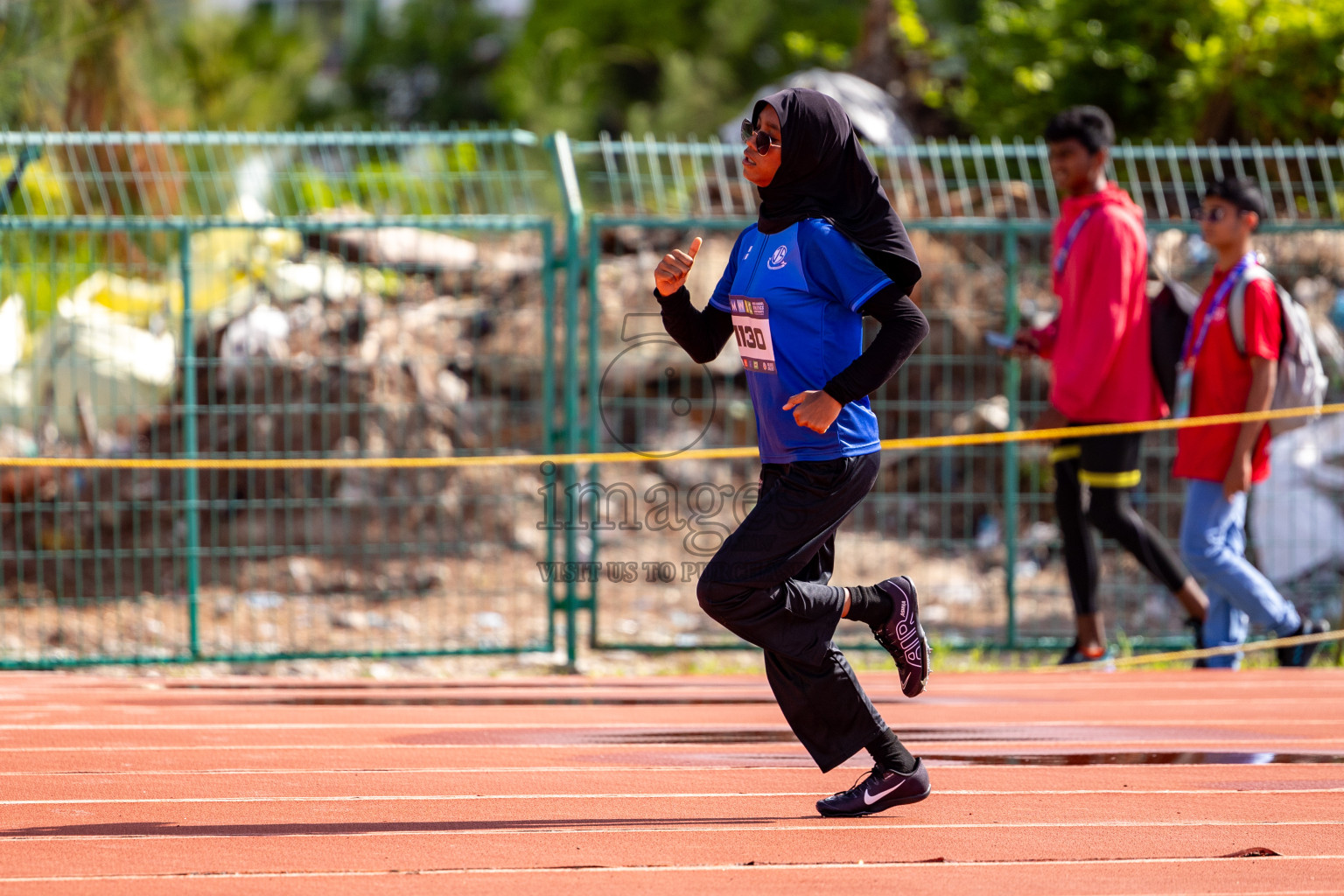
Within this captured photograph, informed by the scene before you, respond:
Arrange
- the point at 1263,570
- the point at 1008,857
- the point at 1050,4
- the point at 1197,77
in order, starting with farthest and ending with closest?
the point at 1050,4 → the point at 1197,77 → the point at 1263,570 → the point at 1008,857

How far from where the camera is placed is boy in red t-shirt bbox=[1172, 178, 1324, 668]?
6.17 metres

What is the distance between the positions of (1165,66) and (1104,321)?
7.37 metres

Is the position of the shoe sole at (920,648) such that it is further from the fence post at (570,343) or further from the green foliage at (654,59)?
the green foliage at (654,59)

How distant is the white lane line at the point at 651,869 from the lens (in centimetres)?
326

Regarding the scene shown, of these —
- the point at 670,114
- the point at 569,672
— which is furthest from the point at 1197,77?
the point at 670,114

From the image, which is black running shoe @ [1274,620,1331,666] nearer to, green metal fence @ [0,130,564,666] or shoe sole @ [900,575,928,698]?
shoe sole @ [900,575,928,698]

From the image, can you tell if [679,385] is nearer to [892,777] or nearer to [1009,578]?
[1009,578]

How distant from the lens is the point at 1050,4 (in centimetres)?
1290

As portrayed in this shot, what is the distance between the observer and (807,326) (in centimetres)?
373

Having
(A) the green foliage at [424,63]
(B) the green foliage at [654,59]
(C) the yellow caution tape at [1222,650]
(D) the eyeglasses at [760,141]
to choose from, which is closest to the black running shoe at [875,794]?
(D) the eyeglasses at [760,141]

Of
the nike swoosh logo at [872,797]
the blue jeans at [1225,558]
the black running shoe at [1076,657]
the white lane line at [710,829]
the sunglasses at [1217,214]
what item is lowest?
the black running shoe at [1076,657]

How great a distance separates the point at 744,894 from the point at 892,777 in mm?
757

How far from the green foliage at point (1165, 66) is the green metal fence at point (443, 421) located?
81 centimetres

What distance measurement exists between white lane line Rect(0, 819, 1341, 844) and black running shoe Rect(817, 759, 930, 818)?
0.14 ft
